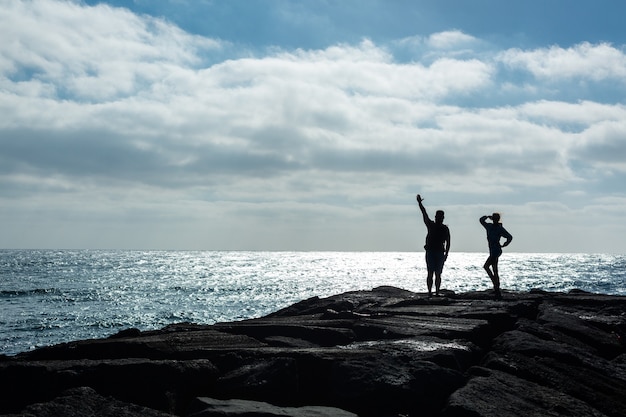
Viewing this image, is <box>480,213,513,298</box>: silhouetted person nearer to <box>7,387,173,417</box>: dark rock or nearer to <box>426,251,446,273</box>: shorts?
<box>426,251,446,273</box>: shorts

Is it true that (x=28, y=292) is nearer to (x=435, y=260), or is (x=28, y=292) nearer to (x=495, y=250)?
(x=435, y=260)

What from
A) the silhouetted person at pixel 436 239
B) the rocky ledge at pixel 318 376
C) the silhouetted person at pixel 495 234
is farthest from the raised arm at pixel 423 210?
the rocky ledge at pixel 318 376

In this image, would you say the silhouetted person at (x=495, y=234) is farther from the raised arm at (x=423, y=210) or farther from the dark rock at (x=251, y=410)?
the dark rock at (x=251, y=410)

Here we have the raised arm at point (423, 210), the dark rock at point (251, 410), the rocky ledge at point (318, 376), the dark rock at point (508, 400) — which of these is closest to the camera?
the dark rock at point (251, 410)

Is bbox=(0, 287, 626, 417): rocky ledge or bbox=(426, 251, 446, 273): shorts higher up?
bbox=(426, 251, 446, 273): shorts

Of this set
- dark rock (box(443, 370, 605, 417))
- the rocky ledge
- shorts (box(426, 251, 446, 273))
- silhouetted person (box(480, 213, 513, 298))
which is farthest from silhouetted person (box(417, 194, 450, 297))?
dark rock (box(443, 370, 605, 417))

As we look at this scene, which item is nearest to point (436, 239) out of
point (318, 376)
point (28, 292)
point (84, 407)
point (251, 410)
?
point (318, 376)

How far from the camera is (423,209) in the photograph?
473 inches

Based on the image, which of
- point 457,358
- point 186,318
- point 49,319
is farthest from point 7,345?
point 457,358

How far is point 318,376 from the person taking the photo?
636cm

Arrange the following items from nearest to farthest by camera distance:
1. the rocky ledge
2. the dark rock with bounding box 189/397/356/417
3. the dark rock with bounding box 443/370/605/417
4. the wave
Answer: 1. the dark rock with bounding box 189/397/356/417
2. the dark rock with bounding box 443/370/605/417
3. the rocky ledge
4. the wave

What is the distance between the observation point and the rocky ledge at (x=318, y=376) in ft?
17.9

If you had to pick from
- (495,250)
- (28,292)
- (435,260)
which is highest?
(495,250)

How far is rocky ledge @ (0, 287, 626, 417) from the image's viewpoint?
17.9ft
